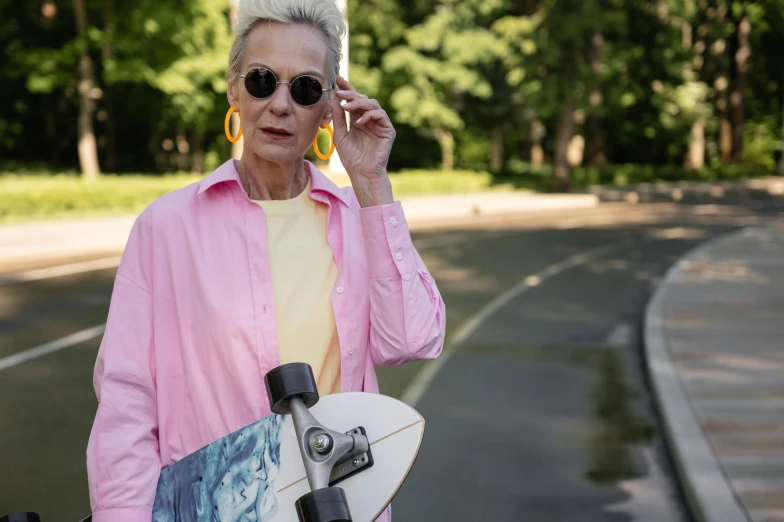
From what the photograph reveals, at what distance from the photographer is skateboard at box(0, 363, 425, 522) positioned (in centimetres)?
161

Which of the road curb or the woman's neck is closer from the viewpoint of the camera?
the woman's neck

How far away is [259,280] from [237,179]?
9.2 inches

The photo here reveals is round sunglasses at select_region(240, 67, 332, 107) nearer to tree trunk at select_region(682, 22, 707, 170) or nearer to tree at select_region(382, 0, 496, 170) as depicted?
tree at select_region(382, 0, 496, 170)

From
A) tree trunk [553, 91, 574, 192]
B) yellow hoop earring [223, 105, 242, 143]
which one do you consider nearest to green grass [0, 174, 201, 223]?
tree trunk [553, 91, 574, 192]

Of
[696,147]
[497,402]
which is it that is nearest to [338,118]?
[497,402]

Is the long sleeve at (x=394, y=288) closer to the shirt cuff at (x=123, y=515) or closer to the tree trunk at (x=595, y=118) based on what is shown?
the shirt cuff at (x=123, y=515)

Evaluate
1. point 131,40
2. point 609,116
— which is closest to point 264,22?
point 131,40

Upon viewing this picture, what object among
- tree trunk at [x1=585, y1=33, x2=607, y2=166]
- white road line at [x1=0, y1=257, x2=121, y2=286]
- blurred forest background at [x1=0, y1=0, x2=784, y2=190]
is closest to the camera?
white road line at [x1=0, y1=257, x2=121, y2=286]

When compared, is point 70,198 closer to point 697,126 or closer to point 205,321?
point 205,321

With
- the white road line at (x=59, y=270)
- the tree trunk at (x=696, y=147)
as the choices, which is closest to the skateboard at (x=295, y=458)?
the white road line at (x=59, y=270)

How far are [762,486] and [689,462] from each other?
18.5 inches

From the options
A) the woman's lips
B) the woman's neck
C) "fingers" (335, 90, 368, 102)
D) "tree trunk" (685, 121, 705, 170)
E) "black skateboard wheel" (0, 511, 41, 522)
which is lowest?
"tree trunk" (685, 121, 705, 170)

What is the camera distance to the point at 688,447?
5.52 metres

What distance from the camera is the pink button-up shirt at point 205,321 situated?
1.93 m
